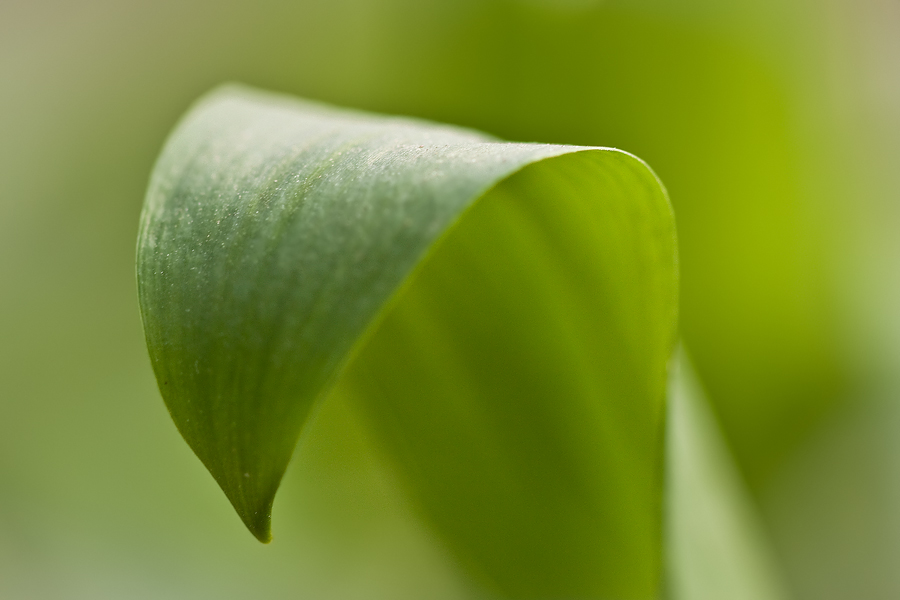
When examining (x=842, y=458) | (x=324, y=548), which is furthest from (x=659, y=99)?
(x=324, y=548)

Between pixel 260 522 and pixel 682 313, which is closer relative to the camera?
pixel 260 522

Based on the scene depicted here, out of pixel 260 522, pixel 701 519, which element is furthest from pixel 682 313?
pixel 260 522

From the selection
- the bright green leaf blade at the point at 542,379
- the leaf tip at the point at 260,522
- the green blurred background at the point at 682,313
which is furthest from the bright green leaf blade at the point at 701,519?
the green blurred background at the point at 682,313

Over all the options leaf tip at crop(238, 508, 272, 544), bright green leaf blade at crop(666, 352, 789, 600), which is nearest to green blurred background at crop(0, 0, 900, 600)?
bright green leaf blade at crop(666, 352, 789, 600)

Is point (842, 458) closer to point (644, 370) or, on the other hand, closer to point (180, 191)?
point (644, 370)

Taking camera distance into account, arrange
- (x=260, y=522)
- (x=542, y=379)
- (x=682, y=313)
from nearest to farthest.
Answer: (x=260, y=522), (x=542, y=379), (x=682, y=313)

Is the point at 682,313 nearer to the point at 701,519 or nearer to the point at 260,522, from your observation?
the point at 701,519
